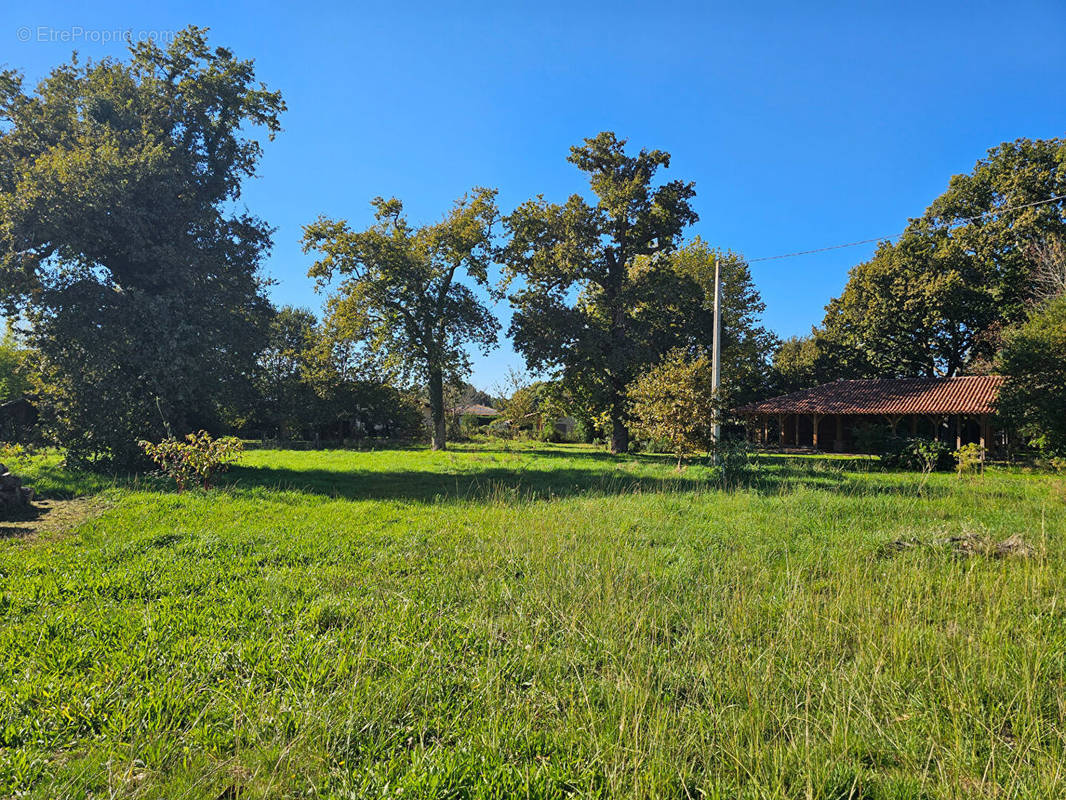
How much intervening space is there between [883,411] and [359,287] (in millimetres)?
28176

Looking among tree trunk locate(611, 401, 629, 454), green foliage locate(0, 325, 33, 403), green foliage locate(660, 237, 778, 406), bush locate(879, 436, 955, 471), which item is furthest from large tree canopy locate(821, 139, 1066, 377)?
green foliage locate(0, 325, 33, 403)

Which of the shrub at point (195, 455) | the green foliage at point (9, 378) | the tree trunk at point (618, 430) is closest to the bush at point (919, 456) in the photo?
the tree trunk at point (618, 430)

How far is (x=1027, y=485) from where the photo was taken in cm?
1235

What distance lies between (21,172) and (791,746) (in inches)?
758

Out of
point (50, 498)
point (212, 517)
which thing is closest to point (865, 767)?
point (212, 517)

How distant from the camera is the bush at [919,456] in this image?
16.7 meters

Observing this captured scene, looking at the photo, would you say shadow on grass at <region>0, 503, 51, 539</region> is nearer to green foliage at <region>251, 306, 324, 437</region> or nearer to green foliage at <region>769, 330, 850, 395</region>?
green foliage at <region>251, 306, 324, 437</region>

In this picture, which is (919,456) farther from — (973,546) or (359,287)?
(359,287)

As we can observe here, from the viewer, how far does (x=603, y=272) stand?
2533 centimetres

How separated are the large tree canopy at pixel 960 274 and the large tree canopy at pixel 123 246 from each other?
35186 millimetres

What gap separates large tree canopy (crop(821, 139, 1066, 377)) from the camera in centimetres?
2612

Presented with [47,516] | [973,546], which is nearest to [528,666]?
[973,546]

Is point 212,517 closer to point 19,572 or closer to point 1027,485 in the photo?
point 19,572

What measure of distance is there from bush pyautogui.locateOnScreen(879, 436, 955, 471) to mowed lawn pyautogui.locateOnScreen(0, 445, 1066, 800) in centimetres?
1164
